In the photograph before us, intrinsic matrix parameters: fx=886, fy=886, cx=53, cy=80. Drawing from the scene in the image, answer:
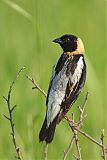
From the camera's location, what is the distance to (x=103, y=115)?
661cm

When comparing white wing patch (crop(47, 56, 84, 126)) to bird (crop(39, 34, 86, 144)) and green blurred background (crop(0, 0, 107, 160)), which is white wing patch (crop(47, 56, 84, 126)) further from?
green blurred background (crop(0, 0, 107, 160))

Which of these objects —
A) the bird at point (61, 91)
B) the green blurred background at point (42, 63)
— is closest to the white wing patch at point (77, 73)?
the bird at point (61, 91)

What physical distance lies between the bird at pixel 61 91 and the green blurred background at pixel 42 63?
9.0 inches

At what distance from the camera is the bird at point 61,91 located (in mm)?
5145

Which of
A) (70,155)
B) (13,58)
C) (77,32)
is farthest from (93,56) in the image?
(70,155)

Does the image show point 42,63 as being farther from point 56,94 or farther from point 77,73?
point 56,94

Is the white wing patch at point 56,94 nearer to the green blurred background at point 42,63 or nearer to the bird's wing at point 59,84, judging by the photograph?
the bird's wing at point 59,84

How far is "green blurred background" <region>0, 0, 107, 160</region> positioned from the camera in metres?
5.90

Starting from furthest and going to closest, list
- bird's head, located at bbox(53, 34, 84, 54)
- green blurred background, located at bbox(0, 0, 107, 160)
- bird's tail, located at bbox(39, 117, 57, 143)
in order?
green blurred background, located at bbox(0, 0, 107, 160)
bird's head, located at bbox(53, 34, 84, 54)
bird's tail, located at bbox(39, 117, 57, 143)

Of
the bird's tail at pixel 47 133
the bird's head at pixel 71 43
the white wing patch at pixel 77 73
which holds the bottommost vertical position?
the bird's tail at pixel 47 133

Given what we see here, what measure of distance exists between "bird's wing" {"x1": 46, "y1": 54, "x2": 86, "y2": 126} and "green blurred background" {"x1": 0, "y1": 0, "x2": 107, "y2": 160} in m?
0.23

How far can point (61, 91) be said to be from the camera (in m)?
5.18

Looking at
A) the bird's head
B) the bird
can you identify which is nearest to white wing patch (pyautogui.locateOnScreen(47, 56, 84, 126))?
the bird

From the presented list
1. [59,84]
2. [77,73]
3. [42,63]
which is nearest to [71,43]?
[77,73]
